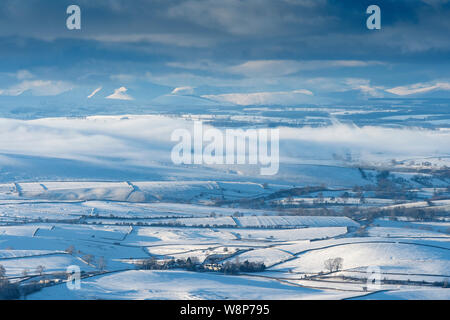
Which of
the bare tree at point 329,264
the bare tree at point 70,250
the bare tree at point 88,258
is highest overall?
the bare tree at point 70,250

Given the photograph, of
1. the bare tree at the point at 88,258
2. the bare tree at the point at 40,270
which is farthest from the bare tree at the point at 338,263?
the bare tree at the point at 40,270

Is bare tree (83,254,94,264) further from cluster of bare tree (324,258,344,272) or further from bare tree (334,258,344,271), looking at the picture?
bare tree (334,258,344,271)

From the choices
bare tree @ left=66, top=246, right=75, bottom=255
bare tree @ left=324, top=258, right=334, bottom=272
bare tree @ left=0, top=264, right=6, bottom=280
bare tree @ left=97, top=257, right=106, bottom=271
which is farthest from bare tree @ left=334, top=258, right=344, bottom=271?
bare tree @ left=0, top=264, right=6, bottom=280

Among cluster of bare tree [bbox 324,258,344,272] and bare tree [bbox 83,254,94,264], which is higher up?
bare tree [bbox 83,254,94,264]

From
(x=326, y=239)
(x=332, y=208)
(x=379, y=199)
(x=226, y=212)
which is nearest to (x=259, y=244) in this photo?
(x=326, y=239)

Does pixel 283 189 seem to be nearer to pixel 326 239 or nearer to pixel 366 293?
pixel 326 239

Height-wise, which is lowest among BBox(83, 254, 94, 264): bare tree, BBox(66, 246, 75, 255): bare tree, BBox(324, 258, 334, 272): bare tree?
BBox(324, 258, 334, 272): bare tree

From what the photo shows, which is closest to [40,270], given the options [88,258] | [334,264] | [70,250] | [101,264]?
[101,264]

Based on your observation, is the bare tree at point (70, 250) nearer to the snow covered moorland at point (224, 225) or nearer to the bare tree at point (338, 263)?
the snow covered moorland at point (224, 225)

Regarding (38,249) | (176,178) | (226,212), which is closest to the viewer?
(38,249)
